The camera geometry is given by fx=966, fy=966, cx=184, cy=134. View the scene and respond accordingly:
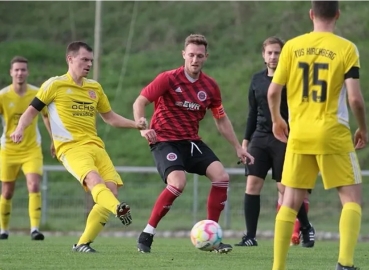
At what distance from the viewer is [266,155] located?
11.4 meters

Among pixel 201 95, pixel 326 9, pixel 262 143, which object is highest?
pixel 326 9

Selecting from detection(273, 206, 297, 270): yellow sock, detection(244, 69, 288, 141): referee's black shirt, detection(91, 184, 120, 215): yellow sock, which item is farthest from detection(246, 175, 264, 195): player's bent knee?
detection(273, 206, 297, 270): yellow sock

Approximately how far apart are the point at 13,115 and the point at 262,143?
4093 millimetres

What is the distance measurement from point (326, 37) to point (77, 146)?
3679 mm

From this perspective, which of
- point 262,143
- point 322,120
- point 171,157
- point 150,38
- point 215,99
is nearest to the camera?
point 322,120

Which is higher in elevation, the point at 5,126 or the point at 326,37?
the point at 326,37

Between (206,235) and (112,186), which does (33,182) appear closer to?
(112,186)

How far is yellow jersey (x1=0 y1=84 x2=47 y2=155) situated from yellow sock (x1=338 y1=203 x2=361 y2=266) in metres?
7.41

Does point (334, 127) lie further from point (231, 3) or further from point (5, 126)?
point (231, 3)

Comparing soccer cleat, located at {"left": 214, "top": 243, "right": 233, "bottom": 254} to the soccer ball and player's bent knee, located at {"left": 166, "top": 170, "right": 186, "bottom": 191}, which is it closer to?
the soccer ball

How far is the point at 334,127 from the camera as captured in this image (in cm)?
710

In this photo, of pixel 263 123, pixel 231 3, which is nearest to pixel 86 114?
pixel 263 123

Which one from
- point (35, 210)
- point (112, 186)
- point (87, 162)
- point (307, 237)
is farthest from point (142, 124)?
point (35, 210)

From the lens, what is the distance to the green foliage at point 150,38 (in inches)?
1015
